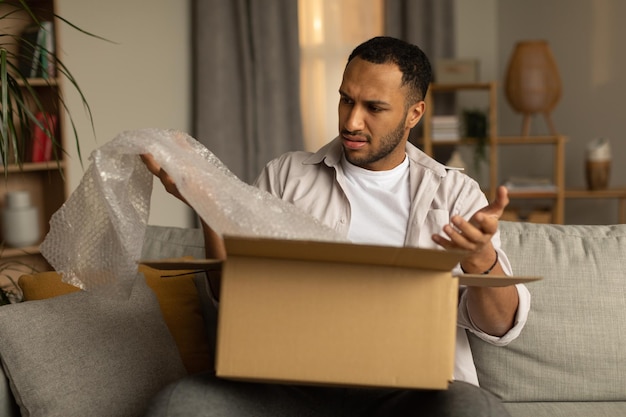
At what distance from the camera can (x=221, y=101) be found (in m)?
4.50

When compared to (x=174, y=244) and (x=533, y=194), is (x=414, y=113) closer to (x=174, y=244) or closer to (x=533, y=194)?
(x=174, y=244)

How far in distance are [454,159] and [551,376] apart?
295 cm

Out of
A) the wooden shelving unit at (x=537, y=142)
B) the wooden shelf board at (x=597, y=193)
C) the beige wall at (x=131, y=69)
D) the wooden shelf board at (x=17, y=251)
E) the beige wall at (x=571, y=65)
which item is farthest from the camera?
the beige wall at (x=571, y=65)

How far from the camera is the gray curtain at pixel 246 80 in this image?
4457mm

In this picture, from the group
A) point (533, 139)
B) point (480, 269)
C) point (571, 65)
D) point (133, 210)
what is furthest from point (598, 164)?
point (133, 210)

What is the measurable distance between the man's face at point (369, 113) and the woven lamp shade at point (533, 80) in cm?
294

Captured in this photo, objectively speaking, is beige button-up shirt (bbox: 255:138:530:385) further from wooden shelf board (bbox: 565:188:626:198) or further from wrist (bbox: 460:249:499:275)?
wooden shelf board (bbox: 565:188:626:198)

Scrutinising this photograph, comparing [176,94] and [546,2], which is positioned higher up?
[546,2]

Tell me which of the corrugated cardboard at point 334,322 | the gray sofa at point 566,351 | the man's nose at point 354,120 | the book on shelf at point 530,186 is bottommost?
the gray sofa at point 566,351

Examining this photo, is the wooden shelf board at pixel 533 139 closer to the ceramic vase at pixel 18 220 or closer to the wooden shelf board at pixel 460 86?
the wooden shelf board at pixel 460 86

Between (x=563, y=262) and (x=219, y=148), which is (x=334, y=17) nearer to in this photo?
(x=219, y=148)

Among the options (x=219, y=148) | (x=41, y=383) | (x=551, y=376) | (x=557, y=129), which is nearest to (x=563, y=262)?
(x=551, y=376)

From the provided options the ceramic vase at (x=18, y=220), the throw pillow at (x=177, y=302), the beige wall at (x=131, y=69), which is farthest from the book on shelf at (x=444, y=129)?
the throw pillow at (x=177, y=302)

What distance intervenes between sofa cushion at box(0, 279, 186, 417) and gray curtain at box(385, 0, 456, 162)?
11.3 feet
